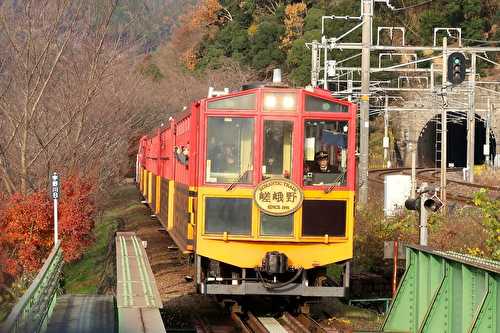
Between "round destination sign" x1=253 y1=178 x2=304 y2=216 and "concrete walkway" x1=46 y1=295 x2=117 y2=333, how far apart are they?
2165mm

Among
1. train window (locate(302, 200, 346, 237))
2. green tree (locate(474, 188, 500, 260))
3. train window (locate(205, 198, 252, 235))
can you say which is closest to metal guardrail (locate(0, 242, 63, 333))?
train window (locate(205, 198, 252, 235))

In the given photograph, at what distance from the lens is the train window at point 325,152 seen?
11398 millimetres

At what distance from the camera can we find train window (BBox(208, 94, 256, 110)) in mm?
11430

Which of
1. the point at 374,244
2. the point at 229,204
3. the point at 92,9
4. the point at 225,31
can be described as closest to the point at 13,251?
the point at 92,9

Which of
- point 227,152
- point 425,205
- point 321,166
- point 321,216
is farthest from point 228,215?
point 425,205

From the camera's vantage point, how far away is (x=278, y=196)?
11.3m

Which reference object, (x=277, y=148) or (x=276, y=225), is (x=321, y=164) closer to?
(x=277, y=148)

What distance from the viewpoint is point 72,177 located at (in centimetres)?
1984

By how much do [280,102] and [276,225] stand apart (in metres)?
1.47

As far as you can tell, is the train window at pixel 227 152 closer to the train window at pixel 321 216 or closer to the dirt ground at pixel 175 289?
the train window at pixel 321 216

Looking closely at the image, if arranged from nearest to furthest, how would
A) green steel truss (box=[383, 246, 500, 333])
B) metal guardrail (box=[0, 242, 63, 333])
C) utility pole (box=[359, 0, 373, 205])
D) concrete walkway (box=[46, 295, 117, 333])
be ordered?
metal guardrail (box=[0, 242, 63, 333]) → green steel truss (box=[383, 246, 500, 333]) → concrete walkway (box=[46, 295, 117, 333]) → utility pole (box=[359, 0, 373, 205])

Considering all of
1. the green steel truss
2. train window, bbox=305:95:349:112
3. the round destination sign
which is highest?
train window, bbox=305:95:349:112

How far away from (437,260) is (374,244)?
869cm

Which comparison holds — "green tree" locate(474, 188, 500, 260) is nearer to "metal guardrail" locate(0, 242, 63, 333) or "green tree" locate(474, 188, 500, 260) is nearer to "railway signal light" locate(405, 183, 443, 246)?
"railway signal light" locate(405, 183, 443, 246)
